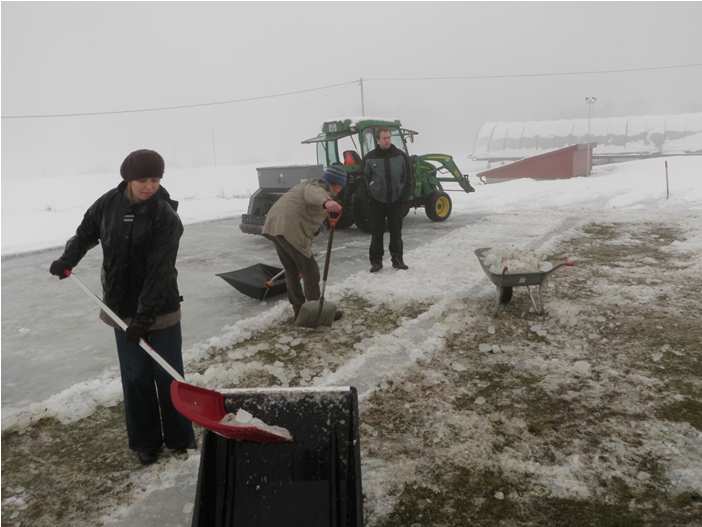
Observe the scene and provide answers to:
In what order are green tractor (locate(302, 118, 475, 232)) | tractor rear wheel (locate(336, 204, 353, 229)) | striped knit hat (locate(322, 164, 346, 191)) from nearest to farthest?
1. striped knit hat (locate(322, 164, 346, 191))
2. green tractor (locate(302, 118, 475, 232))
3. tractor rear wheel (locate(336, 204, 353, 229))

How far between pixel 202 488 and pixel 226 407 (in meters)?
0.38

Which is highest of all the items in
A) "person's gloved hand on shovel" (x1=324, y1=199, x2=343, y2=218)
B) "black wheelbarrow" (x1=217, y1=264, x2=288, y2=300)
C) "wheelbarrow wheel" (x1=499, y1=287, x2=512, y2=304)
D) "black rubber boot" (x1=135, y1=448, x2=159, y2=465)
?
"person's gloved hand on shovel" (x1=324, y1=199, x2=343, y2=218)

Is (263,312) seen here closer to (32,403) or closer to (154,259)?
(32,403)

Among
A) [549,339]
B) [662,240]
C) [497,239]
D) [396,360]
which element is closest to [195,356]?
[396,360]

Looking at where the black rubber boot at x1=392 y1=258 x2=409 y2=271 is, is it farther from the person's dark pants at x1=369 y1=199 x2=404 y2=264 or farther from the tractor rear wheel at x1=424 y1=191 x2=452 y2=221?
the tractor rear wheel at x1=424 y1=191 x2=452 y2=221

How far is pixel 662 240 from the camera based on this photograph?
28.4 feet

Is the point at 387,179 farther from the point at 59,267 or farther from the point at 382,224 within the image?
the point at 59,267

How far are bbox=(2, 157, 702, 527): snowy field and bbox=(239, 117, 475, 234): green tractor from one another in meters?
3.24

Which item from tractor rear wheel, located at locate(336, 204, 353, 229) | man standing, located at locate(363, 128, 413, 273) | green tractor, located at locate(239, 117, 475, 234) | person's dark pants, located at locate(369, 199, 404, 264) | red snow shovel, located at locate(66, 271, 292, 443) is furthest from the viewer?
tractor rear wheel, located at locate(336, 204, 353, 229)

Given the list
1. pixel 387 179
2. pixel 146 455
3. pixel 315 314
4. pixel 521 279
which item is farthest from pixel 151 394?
pixel 387 179

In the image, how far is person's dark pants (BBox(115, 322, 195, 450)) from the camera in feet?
9.03

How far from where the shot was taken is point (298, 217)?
473 centimetres

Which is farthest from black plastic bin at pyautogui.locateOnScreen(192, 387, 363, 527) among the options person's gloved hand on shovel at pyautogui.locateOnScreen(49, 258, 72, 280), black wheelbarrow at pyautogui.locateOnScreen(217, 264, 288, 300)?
black wheelbarrow at pyautogui.locateOnScreen(217, 264, 288, 300)

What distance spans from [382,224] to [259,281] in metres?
1.85
